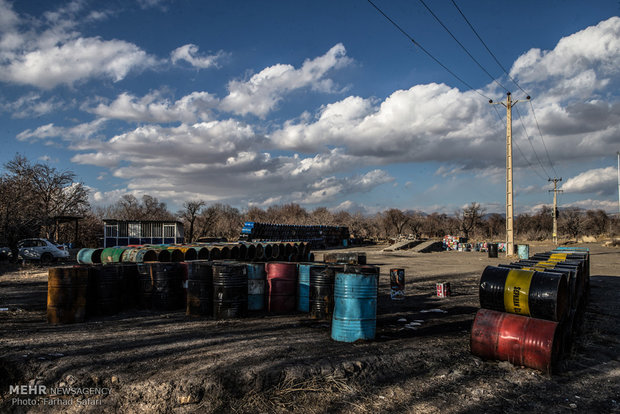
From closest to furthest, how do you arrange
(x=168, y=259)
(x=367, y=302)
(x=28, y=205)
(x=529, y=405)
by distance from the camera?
(x=529, y=405), (x=367, y=302), (x=168, y=259), (x=28, y=205)

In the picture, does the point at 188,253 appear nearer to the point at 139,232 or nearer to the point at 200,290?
the point at 200,290

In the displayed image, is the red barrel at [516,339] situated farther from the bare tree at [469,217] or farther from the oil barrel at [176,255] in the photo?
the bare tree at [469,217]

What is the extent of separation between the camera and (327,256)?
11781 millimetres

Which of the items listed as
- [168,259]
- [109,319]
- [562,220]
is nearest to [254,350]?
[109,319]

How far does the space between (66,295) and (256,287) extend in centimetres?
359

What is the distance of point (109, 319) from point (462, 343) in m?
6.56

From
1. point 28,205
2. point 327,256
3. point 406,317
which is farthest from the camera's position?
point 28,205

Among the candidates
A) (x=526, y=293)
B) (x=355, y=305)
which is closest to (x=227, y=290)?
(x=355, y=305)

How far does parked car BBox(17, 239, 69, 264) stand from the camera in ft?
69.3

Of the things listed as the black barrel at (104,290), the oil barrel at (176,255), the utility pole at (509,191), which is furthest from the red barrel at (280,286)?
the utility pole at (509,191)

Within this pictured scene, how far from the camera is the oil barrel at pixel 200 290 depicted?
7910 mm

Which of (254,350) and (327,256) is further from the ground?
(327,256)

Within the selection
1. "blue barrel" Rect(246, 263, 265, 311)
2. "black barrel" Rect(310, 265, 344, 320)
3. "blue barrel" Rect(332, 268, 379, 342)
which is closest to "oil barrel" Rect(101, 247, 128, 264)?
"blue barrel" Rect(246, 263, 265, 311)

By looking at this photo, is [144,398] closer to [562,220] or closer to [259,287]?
[259,287]
